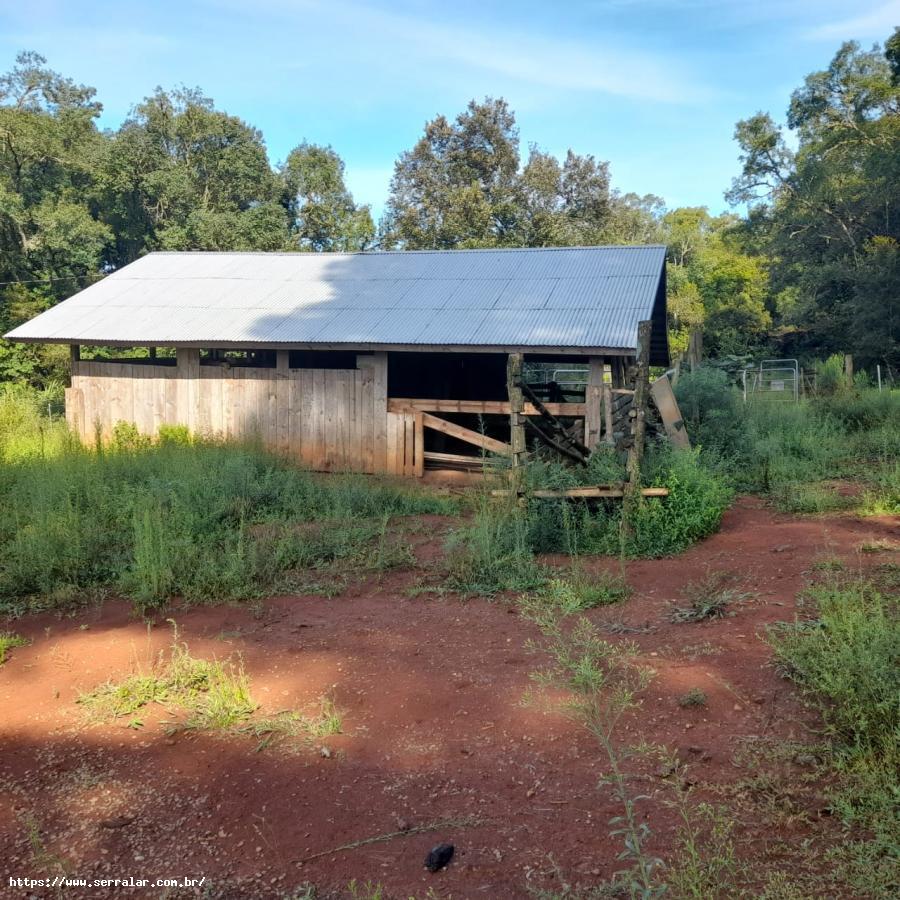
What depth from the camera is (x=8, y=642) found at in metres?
5.97

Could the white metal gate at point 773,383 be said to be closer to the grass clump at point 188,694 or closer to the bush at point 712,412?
the bush at point 712,412

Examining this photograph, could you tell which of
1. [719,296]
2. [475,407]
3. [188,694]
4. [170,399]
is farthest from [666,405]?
[719,296]

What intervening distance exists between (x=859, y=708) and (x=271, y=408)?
37.7ft

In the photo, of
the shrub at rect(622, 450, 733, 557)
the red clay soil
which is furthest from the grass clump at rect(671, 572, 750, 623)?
the shrub at rect(622, 450, 733, 557)

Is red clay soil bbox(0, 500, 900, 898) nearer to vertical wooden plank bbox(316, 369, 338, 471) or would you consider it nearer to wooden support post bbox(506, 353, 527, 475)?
wooden support post bbox(506, 353, 527, 475)

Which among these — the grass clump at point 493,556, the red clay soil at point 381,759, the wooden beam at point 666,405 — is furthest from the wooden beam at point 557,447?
the red clay soil at point 381,759

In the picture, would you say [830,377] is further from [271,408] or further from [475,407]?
[271,408]

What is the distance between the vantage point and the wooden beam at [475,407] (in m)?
11.6

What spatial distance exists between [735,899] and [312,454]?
11.4 metres

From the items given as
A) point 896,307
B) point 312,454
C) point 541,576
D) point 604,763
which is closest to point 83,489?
point 312,454

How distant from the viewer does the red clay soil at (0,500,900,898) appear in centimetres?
332

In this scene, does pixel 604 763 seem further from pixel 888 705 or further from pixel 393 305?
pixel 393 305

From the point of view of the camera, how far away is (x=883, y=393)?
52.7 feet

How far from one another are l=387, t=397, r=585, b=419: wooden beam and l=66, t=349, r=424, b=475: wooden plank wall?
0.13m
